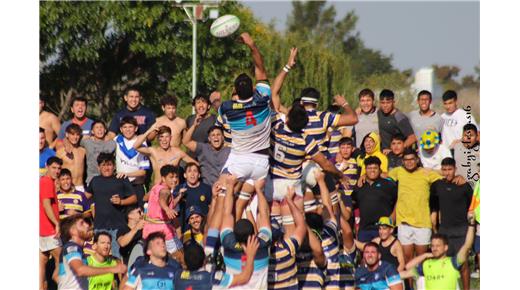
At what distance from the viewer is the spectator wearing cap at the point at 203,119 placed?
16375mm

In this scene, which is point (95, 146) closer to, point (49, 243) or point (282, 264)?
point (49, 243)

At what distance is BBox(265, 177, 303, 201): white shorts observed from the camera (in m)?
13.8

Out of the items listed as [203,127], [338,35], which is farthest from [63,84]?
[338,35]

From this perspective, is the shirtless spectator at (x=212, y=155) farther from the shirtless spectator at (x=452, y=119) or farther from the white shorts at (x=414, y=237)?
the shirtless spectator at (x=452, y=119)

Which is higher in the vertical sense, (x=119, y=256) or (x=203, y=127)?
(x=203, y=127)

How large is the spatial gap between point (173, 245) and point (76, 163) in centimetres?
240

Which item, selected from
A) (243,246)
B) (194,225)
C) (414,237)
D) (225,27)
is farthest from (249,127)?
(225,27)

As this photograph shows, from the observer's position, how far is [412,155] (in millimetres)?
15586

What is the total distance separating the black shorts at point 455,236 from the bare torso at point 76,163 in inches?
211

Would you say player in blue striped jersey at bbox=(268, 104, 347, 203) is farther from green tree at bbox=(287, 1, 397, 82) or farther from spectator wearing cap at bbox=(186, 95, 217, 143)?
green tree at bbox=(287, 1, 397, 82)

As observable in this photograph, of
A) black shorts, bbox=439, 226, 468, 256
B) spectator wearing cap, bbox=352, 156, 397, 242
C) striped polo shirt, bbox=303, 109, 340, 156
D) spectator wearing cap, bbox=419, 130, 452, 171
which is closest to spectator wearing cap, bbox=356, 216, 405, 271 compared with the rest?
spectator wearing cap, bbox=352, 156, 397, 242

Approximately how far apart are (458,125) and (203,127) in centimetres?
384

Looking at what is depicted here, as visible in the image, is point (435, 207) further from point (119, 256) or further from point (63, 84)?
point (63, 84)

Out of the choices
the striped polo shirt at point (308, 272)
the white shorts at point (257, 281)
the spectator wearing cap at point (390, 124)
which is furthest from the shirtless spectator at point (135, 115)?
the white shorts at point (257, 281)
